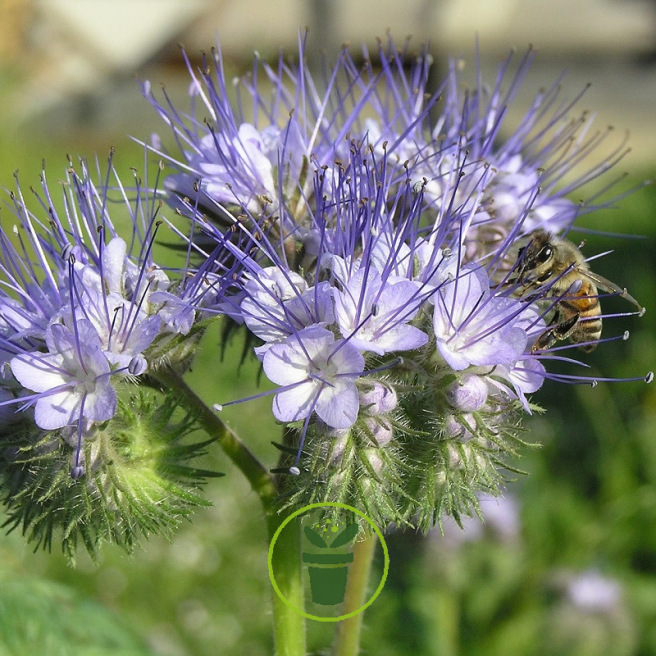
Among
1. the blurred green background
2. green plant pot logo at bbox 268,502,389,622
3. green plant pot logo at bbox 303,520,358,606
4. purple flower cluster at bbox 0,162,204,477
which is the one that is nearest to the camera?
purple flower cluster at bbox 0,162,204,477

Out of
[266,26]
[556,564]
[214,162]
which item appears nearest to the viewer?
[214,162]

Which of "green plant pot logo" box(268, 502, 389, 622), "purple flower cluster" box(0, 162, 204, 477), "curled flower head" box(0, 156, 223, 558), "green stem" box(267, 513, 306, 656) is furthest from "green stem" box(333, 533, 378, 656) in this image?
"purple flower cluster" box(0, 162, 204, 477)

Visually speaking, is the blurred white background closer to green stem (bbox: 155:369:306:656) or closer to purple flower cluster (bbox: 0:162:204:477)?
purple flower cluster (bbox: 0:162:204:477)

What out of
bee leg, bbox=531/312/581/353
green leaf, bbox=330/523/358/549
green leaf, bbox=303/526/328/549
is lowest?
green leaf, bbox=303/526/328/549

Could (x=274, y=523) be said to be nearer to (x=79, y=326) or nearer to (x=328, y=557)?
(x=328, y=557)

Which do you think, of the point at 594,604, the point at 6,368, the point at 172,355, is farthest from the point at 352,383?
the point at 594,604

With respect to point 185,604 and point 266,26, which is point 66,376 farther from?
point 266,26
